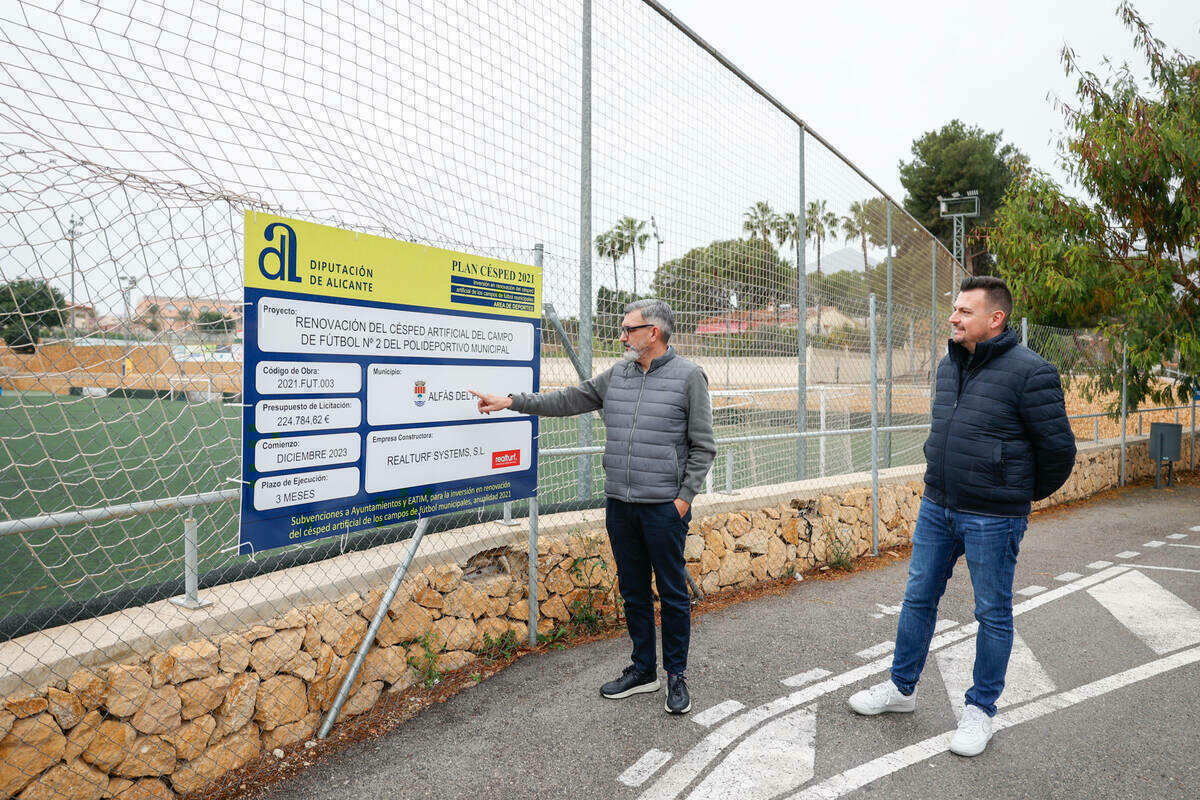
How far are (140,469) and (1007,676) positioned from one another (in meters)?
7.19

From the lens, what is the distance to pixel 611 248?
5293 mm

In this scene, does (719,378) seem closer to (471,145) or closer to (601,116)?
(601,116)

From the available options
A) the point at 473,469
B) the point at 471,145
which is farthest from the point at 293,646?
the point at 471,145

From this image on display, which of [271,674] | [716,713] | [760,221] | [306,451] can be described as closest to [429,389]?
[306,451]

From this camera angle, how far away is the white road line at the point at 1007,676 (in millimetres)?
4078

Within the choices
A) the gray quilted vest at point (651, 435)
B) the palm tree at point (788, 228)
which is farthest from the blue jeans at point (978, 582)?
the palm tree at point (788, 228)

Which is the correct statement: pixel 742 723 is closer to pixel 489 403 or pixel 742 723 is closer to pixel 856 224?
pixel 489 403

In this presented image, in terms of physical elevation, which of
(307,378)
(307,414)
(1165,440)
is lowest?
(1165,440)

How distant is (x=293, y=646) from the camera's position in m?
3.54

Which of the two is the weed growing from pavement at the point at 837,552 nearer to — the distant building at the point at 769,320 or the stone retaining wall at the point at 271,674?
the stone retaining wall at the point at 271,674

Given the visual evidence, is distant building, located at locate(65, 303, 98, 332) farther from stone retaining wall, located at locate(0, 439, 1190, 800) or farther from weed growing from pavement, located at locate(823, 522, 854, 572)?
weed growing from pavement, located at locate(823, 522, 854, 572)

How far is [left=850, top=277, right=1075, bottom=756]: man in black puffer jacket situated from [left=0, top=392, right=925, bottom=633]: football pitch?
2230 millimetres

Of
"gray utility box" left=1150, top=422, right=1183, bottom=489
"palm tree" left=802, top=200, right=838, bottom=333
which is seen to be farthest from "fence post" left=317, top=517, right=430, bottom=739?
"gray utility box" left=1150, top=422, right=1183, bottom=489

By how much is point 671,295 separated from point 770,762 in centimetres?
332
